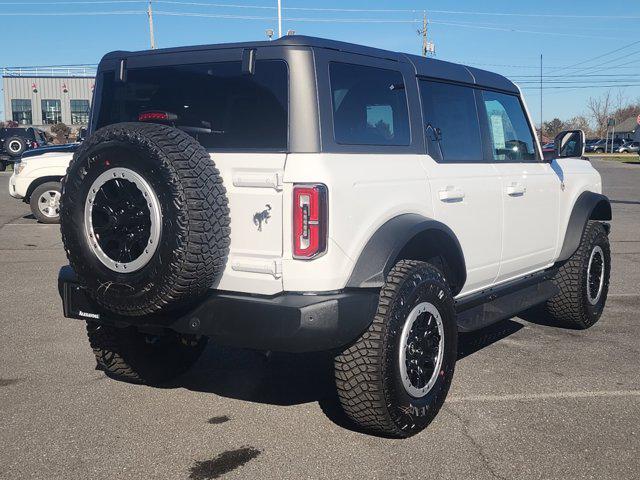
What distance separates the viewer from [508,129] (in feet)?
17.3

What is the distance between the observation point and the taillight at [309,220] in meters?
3.24

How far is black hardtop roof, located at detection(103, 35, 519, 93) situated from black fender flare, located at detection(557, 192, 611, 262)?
113 cm

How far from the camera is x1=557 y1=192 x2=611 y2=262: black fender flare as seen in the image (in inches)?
225

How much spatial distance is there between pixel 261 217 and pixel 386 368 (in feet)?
3.23

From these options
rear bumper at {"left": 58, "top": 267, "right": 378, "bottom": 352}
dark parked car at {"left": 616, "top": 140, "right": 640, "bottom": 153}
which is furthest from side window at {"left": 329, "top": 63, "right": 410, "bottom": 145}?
dark parked car at {"left": 616, "top": 140, "right": 640, "bottom": 153}

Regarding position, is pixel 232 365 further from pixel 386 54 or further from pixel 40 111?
pixel 40 111

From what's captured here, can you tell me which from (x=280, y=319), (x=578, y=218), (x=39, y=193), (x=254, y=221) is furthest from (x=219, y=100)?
(x=39, y=193)

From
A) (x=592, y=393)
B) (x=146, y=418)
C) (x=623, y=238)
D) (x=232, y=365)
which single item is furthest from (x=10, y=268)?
(x=623, y=238)

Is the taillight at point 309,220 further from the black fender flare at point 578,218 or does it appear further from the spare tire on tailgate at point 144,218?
the black fender flare at point 578,218

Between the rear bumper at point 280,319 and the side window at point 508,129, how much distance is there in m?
2.09

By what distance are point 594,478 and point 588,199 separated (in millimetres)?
3158

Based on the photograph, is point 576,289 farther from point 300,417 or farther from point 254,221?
point 254,221

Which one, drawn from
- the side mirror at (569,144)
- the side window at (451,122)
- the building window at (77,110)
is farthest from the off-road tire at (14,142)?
the building window at (77,110)

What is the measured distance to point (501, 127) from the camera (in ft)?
16.9
